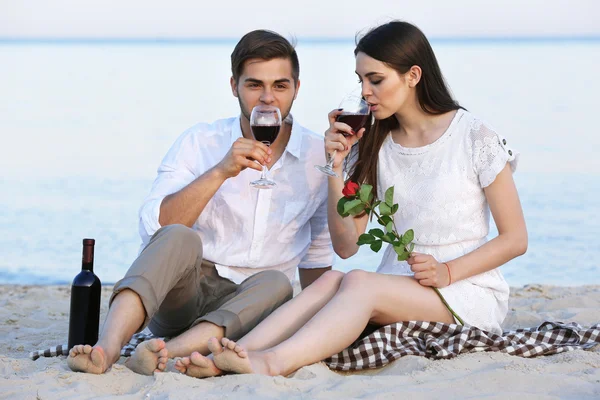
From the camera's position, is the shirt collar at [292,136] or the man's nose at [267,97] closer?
the man's nose at [267,97]

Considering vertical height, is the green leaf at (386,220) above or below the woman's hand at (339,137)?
below

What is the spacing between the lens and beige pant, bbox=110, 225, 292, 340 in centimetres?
339

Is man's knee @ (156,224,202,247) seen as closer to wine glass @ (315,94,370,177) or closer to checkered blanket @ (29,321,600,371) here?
checkered blanket @ (29,321,600,371)

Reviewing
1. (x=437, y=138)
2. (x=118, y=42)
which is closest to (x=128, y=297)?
(x=437, y=138)

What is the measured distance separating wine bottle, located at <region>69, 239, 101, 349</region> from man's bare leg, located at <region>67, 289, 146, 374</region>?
0.36 m

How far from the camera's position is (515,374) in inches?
128

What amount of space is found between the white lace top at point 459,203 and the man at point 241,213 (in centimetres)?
54

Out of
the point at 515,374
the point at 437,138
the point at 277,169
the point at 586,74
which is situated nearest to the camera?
the point at 515,374

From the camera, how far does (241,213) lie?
4.23m

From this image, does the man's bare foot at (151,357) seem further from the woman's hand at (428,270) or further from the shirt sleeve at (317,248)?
the shirt sleeve at (317,248)

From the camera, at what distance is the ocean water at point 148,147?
27.7ft

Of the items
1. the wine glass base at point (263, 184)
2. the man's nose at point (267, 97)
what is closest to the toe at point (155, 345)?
the wine glass base at point (263, 184)

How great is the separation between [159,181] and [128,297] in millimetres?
963

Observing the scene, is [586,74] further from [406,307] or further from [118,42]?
[118,42]
